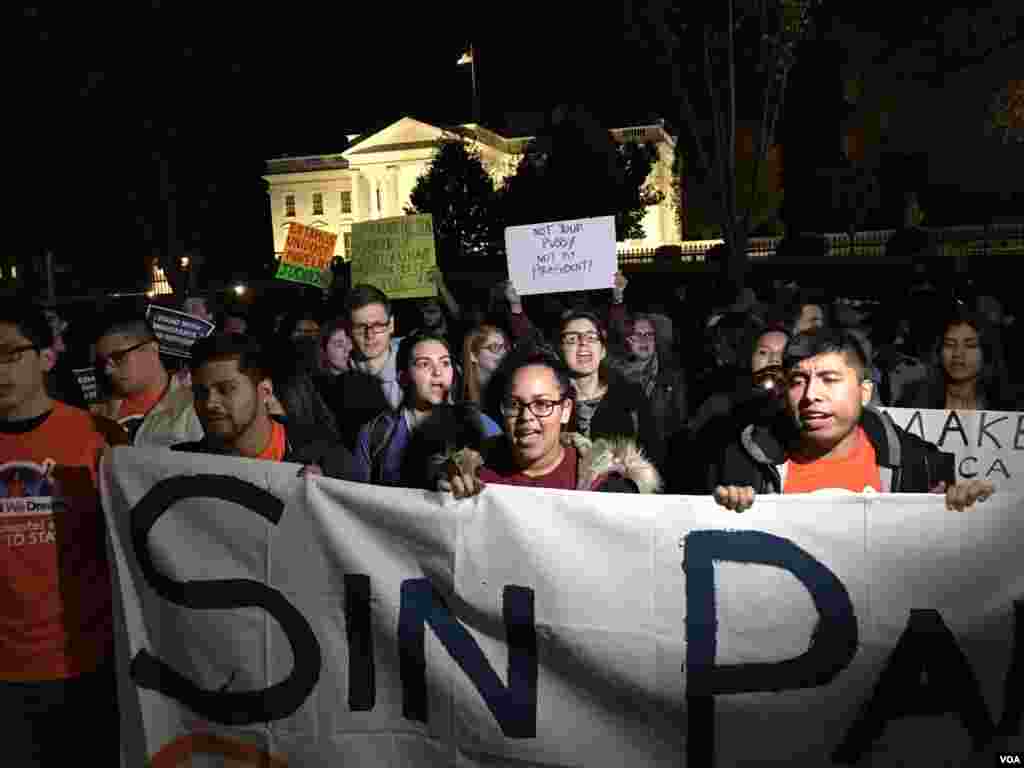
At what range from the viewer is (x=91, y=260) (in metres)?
33.9

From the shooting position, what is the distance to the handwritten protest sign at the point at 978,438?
13.7ft

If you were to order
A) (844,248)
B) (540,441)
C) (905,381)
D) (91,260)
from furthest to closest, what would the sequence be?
(91,260) → (844,248) → (905,381) → (540,441)

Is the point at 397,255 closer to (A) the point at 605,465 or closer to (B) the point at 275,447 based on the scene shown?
(B) the point at 275,447

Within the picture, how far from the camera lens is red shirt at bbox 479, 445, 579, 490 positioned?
345 centimetres

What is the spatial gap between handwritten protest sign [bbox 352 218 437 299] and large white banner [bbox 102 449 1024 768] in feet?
14.8

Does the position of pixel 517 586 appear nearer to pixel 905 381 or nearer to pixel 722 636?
pixel 722 636

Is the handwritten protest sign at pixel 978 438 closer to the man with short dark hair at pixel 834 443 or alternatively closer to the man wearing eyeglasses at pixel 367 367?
the man with short dark hair at pixel 834 443

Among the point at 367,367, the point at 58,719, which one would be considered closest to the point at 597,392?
the point at 367,367

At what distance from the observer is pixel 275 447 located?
3562mm

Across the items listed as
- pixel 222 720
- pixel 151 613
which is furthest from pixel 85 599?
pixel 222 720

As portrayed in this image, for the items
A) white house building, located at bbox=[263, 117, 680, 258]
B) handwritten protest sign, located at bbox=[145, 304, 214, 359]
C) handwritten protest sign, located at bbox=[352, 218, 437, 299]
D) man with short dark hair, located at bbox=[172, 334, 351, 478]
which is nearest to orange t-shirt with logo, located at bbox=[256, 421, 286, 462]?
man with short dark hair, located at bbox=[172, 334, 351, 478]

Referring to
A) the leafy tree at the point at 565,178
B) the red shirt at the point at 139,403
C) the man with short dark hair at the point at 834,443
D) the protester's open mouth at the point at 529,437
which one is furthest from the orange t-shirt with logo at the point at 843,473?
the leafy tree at the point at 565,178

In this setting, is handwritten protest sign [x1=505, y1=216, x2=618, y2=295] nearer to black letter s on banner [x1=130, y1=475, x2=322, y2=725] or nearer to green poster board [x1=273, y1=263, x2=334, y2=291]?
green poster board [x1=273, y1=263, x2=334, y2=291]

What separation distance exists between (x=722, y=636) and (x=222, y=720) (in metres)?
1.59
